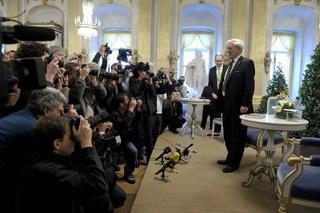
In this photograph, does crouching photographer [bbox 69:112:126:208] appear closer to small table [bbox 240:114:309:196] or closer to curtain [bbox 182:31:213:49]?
small table [bbox 240:114:309:196]

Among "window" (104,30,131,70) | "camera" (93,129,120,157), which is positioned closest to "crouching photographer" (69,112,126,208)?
"camera" (93,129,120,157)

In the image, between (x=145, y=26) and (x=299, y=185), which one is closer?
(x=299, y=185)

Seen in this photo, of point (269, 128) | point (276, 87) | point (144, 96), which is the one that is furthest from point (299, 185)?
point (276, 87)

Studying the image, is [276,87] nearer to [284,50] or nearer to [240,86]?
[284,50]

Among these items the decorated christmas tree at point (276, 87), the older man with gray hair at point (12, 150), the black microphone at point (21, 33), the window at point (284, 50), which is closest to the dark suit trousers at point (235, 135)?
the older man with gray hair at point (12, 150)

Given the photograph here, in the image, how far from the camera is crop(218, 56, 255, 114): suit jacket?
375 centimetres

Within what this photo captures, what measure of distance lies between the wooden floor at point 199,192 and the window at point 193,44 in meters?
5.84

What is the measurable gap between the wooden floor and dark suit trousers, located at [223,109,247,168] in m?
0.19

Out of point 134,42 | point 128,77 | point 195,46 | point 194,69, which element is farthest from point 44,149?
point 195,46

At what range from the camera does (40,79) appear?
120 centimetres

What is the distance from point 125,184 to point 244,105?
5.26 feet

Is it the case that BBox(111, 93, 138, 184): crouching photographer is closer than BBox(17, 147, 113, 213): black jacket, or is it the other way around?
BBox(17, 147, 113, 213): black jacket

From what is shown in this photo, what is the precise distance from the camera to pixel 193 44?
9977 millimetres

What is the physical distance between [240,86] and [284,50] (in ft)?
22.5
